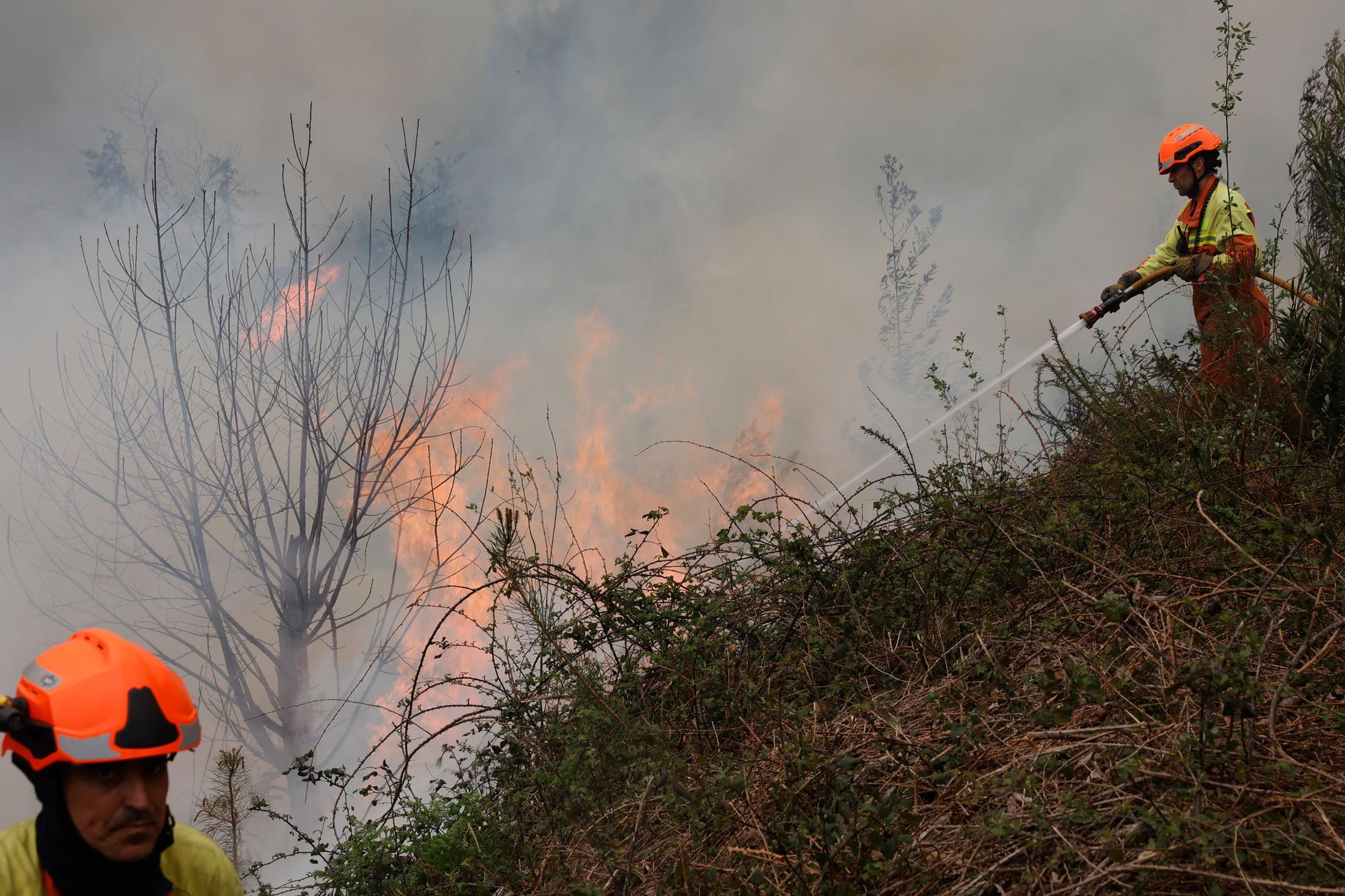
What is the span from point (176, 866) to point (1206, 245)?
21.4 ft

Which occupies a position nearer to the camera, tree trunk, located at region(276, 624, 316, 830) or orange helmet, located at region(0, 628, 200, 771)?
orange helmet, located at region(0, 628, 200, 771)

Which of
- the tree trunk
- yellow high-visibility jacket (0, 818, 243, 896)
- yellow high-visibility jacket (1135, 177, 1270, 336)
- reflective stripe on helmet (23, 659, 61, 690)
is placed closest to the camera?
yellow high-visibility jacket (0, 818, 243, 896)

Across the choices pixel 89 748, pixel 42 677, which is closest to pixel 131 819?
pixel 89 748

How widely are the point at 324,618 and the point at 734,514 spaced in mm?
6039

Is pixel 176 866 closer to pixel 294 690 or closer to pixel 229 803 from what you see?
pixel 229 803

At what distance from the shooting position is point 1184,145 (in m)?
6.21

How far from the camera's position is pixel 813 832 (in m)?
2.71

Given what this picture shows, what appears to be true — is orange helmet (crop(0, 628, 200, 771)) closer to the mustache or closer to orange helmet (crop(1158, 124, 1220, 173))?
the mustache

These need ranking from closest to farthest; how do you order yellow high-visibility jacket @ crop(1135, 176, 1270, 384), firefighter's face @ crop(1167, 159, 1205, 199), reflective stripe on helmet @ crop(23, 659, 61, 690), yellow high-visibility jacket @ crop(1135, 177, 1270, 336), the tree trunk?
reflective stripe on helmet @ crop(23, 659, 61, 690) < yellow high-visibility jacket @ crop(1135, 176, 1270, 384) < yellow high-visibility jacket @ crop(1135, 177, 1270, 336) < firefighter's face @ crop(1167, 159, 1205, 199) < the tree trunk

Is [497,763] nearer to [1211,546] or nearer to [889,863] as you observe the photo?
[889,863]

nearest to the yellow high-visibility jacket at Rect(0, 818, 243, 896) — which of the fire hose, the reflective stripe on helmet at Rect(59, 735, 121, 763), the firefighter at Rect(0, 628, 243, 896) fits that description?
the firefighter at Rect(0, 628, 243, 896)

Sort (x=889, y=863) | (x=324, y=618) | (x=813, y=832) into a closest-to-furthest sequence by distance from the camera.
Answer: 1. (x=889, y=863)
2. (x=813, y=832)
3. (x=324, y=618)

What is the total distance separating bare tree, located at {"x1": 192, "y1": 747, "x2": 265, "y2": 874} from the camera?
5.69m

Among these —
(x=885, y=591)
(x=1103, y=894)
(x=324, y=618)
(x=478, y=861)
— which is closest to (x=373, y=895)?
(x=478, y=861)
